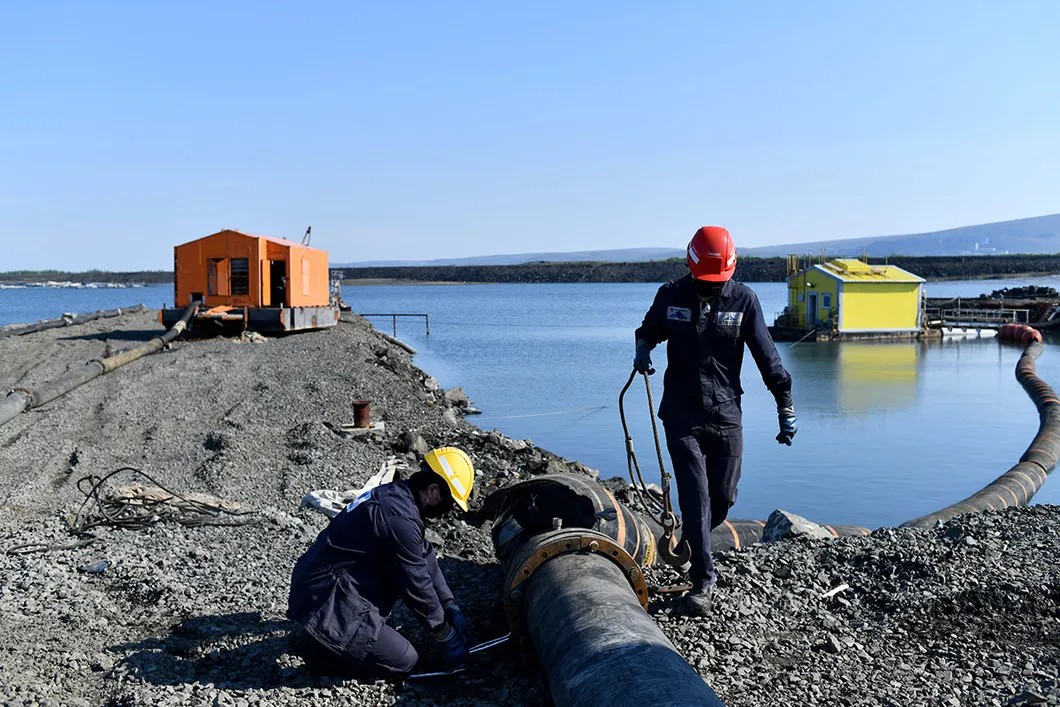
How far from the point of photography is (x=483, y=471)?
10.9 metres

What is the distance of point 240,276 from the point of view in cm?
2494

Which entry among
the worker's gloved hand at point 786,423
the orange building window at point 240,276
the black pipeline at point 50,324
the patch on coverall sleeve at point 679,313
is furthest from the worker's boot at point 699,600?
the black pipeline at point 50,324

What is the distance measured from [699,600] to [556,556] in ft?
2.75

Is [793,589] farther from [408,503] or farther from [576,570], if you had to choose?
[408,503]

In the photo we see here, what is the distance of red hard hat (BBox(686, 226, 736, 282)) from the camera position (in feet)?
18.0

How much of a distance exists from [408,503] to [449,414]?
39.7 ft

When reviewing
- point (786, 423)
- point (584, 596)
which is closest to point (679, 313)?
point (786, 423)

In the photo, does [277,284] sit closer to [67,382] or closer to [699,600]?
[67,382]

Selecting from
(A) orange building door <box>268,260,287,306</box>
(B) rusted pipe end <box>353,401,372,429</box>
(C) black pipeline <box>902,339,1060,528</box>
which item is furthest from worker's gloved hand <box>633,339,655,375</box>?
(A) orange building door <box>268,260,287,306</box>

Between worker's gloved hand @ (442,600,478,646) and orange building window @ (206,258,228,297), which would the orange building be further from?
worker's gloved hand @ (442,600,478,646)

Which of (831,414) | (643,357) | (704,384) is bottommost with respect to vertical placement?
(831,414)

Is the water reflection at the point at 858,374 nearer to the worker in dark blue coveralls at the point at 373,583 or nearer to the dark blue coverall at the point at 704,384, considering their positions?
the dark blue coverall at the point at 704,384

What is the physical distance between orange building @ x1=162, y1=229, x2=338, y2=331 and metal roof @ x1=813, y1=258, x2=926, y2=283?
75.3 ft

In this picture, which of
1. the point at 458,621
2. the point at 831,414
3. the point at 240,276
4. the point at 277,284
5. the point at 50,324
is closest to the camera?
the point at 458,621
